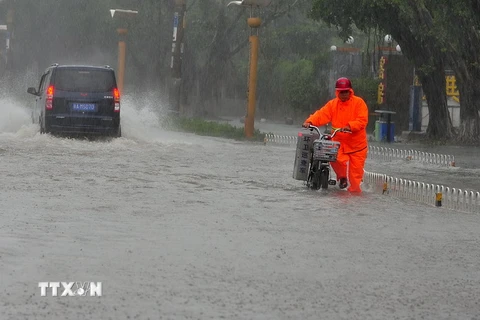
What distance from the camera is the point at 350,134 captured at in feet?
58.7

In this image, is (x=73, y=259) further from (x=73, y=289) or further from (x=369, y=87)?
(x=369, y=87)

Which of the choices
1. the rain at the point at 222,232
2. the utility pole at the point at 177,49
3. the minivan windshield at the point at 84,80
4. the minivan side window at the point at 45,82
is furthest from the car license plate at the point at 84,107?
the utility pole at the point at 177,49

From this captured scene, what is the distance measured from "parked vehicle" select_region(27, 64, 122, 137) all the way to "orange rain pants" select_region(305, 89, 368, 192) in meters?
9.42

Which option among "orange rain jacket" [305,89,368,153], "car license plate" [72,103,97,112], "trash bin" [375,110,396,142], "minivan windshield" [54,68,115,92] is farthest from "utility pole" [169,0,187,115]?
"orange rain jacket" [305,89,368,153]

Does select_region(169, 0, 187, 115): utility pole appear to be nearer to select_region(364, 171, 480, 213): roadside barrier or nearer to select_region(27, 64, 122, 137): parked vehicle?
select_region(27, 64, 122, 137): parked vehicle

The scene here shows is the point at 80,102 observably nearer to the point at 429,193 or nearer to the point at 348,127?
the point at 348,127

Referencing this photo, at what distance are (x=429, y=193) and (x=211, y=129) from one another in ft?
67.5

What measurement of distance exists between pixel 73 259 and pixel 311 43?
59.5 meters

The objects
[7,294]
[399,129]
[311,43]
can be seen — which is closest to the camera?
[7,294]

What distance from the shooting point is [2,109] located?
35.7 meters

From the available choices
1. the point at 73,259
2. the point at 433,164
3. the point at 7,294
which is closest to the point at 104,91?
the point at 433,164

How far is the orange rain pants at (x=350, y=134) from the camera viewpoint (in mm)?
17656

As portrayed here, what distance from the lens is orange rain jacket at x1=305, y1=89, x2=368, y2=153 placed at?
17797mm

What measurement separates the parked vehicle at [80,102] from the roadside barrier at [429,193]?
8.69 meters
